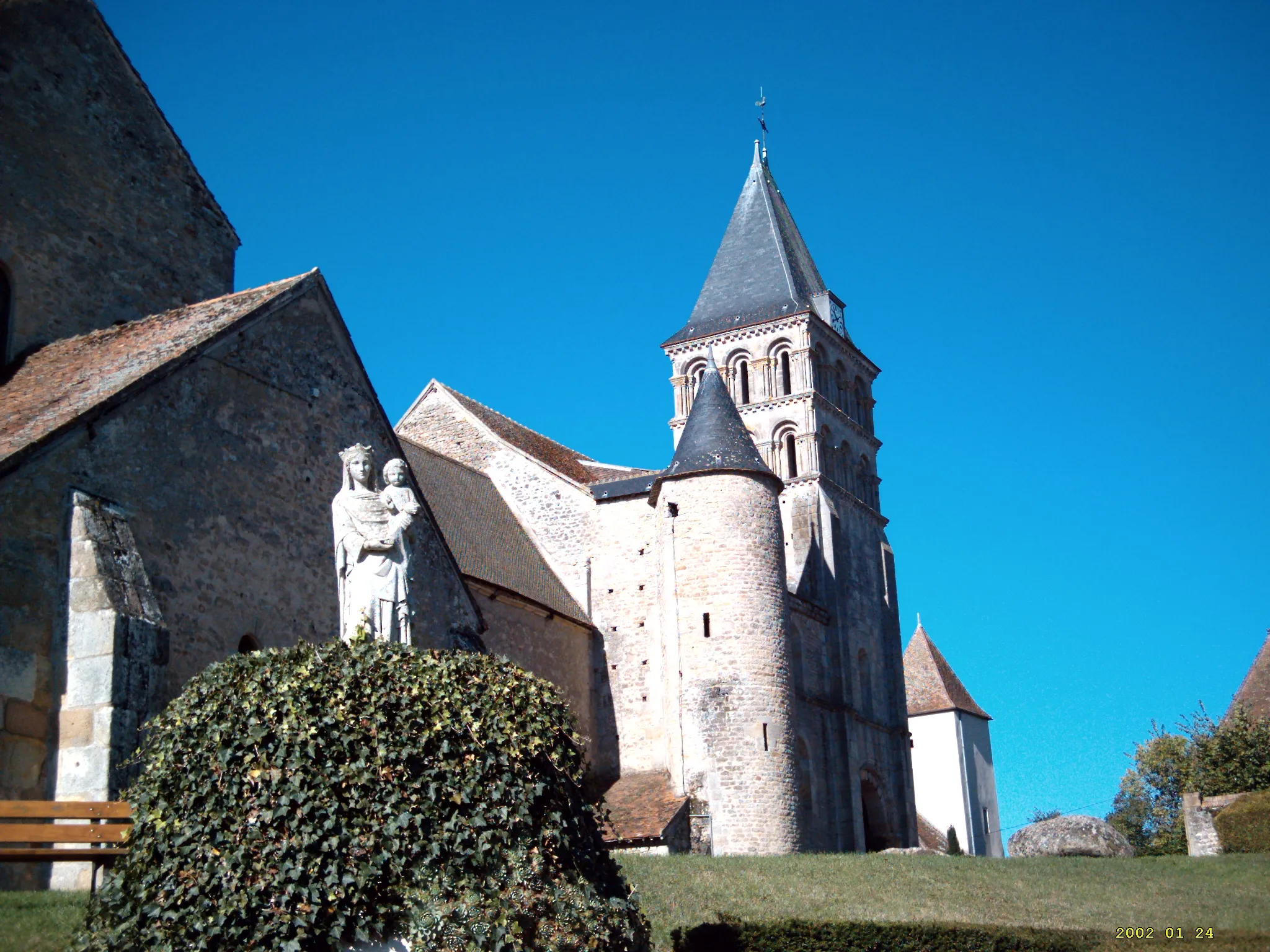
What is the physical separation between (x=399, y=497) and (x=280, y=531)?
4.91m

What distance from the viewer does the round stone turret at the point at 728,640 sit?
1023 inches

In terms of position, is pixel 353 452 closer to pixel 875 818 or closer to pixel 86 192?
pixel 86 192

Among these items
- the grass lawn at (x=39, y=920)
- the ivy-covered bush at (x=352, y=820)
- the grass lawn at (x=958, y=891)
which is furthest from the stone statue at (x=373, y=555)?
the grass lawn at (x=958, y=891)

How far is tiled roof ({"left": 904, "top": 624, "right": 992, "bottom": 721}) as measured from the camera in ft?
158

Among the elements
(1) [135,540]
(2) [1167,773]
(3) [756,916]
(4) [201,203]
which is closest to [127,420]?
(1) [135,540]

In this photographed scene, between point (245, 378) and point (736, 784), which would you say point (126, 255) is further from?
point (736, 784)

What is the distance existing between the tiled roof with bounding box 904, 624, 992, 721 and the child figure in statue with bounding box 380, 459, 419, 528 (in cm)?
3916

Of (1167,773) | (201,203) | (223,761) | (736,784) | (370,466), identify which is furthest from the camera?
(1167,773)

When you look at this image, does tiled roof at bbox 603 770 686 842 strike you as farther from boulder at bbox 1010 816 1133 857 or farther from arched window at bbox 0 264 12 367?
arched window at bbox 0 264 12 367

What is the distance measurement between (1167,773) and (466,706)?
40.4 meters

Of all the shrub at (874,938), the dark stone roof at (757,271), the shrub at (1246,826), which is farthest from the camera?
the dark stone roof at (757,271)

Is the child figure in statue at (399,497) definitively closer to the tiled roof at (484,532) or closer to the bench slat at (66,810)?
the bench slat at (66,810)

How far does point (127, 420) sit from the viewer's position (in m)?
13.4

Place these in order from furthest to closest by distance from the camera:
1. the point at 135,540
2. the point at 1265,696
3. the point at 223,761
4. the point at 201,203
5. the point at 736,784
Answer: the point at 1265,696, the point at 736,784, the point at 201,203, the point at 135,540, the point at 223,761
